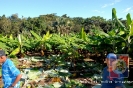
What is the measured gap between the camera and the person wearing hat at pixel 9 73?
10.3 feet

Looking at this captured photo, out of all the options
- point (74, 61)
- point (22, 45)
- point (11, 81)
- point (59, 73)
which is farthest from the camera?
point (22, 45)

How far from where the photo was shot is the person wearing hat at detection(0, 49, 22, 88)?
3.13 m

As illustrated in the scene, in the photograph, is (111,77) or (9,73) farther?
(9,73)

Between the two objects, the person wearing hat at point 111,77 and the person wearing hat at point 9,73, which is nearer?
the person wearing hat at point 111,77

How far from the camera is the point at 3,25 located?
42250mm

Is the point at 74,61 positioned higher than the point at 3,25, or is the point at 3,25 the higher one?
the point at 3,25

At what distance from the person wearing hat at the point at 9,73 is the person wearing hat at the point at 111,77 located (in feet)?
4.16

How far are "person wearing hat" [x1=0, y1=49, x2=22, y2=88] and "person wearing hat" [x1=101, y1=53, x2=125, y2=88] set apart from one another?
4.16 ft

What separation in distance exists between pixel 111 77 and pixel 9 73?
58.9 inches

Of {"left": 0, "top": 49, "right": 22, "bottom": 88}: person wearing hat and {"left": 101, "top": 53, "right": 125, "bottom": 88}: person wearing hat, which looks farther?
{"left": 0, "top": 49, "right": 22, "bottom": 88}: person wearing hat

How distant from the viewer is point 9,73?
3.20m

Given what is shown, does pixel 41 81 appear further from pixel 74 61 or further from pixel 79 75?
pixel 74 61

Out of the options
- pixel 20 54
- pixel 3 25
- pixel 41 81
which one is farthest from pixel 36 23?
pixel 41 81

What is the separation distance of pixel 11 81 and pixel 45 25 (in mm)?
46054
